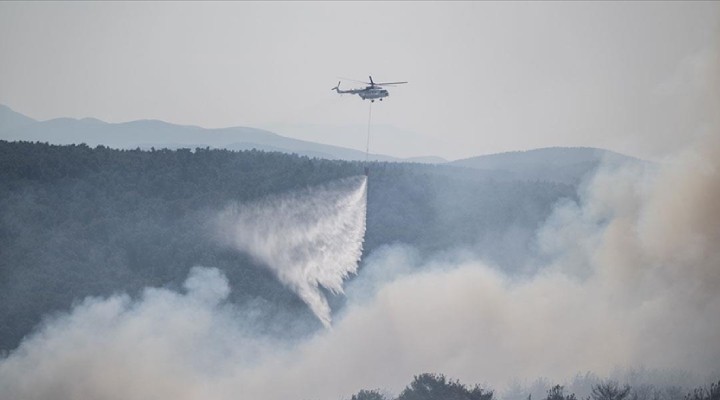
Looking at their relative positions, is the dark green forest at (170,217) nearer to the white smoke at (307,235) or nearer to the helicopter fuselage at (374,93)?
the white smoke at (307,235)

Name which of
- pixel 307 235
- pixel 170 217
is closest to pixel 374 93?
pixel 307 235

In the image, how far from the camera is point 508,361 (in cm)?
10112

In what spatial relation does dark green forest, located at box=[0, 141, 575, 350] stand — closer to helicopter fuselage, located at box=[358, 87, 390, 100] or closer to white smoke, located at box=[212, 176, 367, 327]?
white smoke, located at box=[212, 176, 367, 327]

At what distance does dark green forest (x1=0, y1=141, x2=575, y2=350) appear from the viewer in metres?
99.9

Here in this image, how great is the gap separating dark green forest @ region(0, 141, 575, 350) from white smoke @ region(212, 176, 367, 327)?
157 cm

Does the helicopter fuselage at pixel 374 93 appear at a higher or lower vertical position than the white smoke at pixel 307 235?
higher

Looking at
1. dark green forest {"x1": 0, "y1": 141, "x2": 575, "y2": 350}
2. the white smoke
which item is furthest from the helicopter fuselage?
dark green forest {"x1": 0, "y1": 141, "x2": 575, "y2": 350}

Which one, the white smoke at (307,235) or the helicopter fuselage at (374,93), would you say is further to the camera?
the white smoke at (307,235)

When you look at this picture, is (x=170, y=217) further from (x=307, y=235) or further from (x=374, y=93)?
(x=374, y=93)

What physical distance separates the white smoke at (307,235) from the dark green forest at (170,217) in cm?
157

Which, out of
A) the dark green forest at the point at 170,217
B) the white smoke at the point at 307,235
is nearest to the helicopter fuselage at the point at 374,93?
the white smoke at the point at 307,235

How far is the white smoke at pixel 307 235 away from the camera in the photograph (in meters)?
102

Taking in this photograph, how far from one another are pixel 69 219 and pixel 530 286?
Result: 145 feet

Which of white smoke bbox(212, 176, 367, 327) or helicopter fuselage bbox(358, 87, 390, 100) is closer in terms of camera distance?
helicopter fuselage bbox(358, 87, 390, 100)
